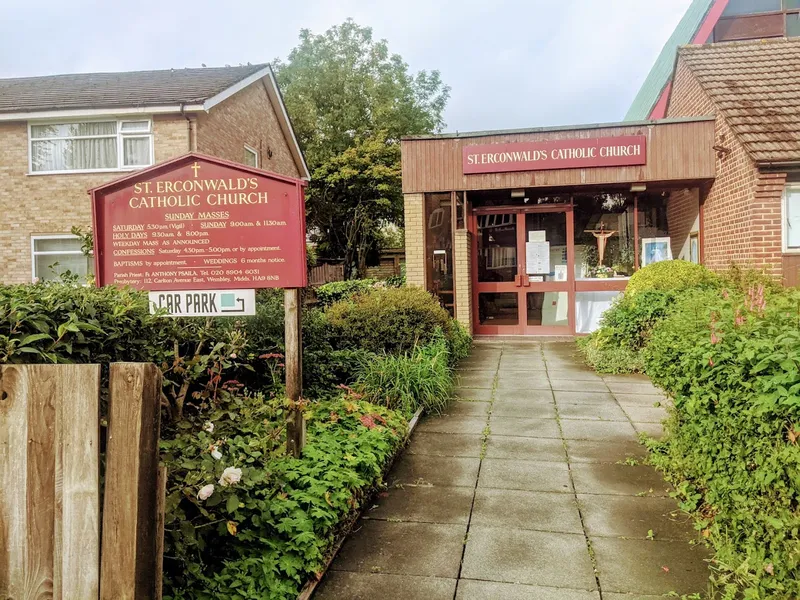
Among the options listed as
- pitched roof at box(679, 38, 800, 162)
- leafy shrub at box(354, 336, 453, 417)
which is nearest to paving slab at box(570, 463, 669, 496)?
leafy shrub at box(354, 336, 453, 417)

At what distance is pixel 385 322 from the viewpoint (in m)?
7.80

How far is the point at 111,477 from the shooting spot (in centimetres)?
176

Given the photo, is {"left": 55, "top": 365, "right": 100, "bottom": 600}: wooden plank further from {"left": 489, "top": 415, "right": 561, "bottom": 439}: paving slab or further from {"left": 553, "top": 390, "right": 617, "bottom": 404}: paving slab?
{"left": 553, "top": 390, "right": 617, "bottom": 404}: paving slab

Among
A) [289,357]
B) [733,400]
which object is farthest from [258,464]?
[733,400]

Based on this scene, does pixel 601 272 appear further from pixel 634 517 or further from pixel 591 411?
pixel 634 517

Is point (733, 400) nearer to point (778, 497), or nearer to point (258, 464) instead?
point (778, 497)

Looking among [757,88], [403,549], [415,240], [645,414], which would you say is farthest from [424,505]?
[757,88]

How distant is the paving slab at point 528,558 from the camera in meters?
3.28

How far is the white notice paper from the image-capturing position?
39.4 feet

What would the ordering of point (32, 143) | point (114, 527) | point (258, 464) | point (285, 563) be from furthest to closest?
point (32, 143)
point (258, 464)
point (285, 563)
point (114, 527)

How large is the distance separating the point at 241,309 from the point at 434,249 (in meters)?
7.90

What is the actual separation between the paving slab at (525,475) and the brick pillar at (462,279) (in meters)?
6.59

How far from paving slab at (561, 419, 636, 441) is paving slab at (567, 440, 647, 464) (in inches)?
4.8

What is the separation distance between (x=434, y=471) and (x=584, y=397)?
295cm
